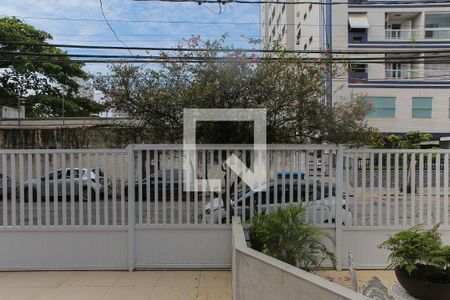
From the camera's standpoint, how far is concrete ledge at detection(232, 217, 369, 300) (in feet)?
7.79

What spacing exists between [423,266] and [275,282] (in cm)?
131

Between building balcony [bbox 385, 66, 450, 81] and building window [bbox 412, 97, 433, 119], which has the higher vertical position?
building balcony [bbox 385, 66, 450, 81]

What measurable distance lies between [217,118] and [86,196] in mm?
2212

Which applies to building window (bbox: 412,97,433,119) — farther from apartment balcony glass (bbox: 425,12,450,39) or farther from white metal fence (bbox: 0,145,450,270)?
white metal fence (bbox: 0,145,450,270)

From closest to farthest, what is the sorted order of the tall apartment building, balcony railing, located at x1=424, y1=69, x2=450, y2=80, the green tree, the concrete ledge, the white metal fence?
the concrete ledge → the white metal fence → the green tree → balcony railing, located at x1=424, y1=69, x2=450, y2=80 → the tall apartment building

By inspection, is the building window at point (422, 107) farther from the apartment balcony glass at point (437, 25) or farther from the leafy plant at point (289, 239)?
the leafy plant at point (289, 239)

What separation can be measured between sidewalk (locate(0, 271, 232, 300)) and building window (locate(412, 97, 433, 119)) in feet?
71.7

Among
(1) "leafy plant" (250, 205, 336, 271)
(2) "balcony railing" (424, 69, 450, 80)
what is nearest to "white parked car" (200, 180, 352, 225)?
(1) "leafy plant" (250, 205, 336, 271)

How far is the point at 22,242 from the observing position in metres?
4.75

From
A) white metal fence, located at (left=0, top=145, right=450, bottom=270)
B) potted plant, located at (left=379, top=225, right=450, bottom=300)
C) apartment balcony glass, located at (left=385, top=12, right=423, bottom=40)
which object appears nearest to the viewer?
potted plant, located at (left=379, top=225, right=450, bottom=300)

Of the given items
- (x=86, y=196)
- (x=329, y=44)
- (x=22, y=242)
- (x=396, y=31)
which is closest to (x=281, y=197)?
(x=86, y=196)

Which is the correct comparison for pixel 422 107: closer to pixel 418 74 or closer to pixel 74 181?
pixel 418 74

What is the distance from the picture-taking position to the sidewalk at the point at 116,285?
13.1 feet

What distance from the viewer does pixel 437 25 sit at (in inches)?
901
